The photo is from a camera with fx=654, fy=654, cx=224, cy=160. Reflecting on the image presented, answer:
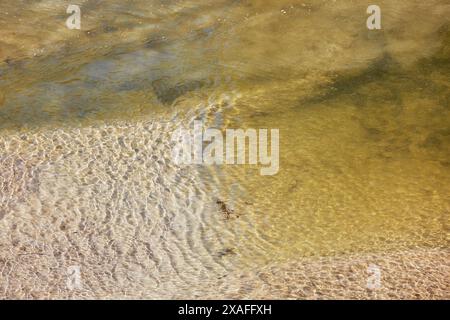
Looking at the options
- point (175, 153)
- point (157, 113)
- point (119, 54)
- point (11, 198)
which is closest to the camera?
point (11, 198)

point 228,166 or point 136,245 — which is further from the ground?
point 228,166

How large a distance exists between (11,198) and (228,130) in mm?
1870

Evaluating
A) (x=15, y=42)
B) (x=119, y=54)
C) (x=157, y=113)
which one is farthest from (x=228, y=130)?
(x=15, y=42)

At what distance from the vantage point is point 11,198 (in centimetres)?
465

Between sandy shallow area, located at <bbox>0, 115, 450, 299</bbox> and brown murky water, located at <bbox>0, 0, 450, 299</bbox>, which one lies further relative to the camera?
brown murky water, located at <bbox>0, 0, 450, 299</bbox>

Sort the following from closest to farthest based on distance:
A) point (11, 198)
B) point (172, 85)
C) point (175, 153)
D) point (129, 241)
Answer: point (129, 241) → point (11, 198) → point (175, 153) → point (172, 85)

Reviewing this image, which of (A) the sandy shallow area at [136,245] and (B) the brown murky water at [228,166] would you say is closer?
(A) the sandy shallow area at [136,245]

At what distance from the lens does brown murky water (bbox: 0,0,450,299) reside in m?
4.11

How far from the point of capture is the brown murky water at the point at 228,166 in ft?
13.5

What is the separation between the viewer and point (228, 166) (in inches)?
203

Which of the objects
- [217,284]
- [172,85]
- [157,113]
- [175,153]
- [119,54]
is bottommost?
[217,284]

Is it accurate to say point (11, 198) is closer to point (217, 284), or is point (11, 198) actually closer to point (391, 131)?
Result: point (217, 284)

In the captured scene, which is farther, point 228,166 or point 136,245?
point 228,166

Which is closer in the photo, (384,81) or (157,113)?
(157,113)
